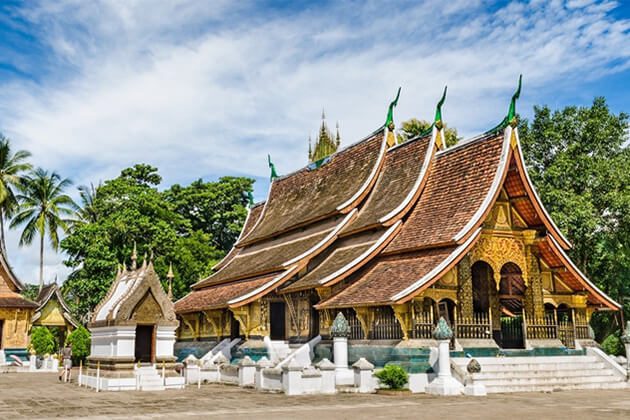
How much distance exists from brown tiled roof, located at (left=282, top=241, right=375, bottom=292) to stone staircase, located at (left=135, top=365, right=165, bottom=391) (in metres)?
4.37

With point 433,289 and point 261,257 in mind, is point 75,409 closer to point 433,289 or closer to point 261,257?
point 433,289

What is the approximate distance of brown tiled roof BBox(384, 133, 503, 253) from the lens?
1648 cm

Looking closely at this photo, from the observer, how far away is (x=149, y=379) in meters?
15.9

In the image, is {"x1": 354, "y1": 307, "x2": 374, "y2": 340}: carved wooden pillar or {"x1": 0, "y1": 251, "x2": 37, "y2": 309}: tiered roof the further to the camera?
{"x1": 0, "y1": 251, "x2": 37, "y2": 309}: tiered roof

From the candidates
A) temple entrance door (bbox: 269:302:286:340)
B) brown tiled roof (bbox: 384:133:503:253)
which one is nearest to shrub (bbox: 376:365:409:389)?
brown tiled roof (bbox: 384:133:503:253)

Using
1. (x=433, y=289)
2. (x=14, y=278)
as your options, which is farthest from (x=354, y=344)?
(x=14, y=278)

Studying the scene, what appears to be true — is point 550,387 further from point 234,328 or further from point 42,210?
point 42,210

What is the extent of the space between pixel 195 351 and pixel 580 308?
40.5 feet

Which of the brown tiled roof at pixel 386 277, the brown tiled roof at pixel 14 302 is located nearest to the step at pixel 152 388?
the brown tiled roof at pixel 386 277

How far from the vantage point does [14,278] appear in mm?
29422

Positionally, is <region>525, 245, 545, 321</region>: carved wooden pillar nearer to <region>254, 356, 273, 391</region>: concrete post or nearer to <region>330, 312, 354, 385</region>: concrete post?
<region>330, 312, 354, 385</region>: concrete post

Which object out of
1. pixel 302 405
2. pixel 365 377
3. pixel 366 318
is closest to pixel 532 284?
pixel 366 318

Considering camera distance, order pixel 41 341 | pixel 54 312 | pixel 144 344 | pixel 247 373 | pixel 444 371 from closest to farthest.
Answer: pixel 444 371 → pixel 247 373 → pixel 144 344 → pixel 41 341 → pixel 54 312

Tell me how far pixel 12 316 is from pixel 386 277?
63.4 feet
